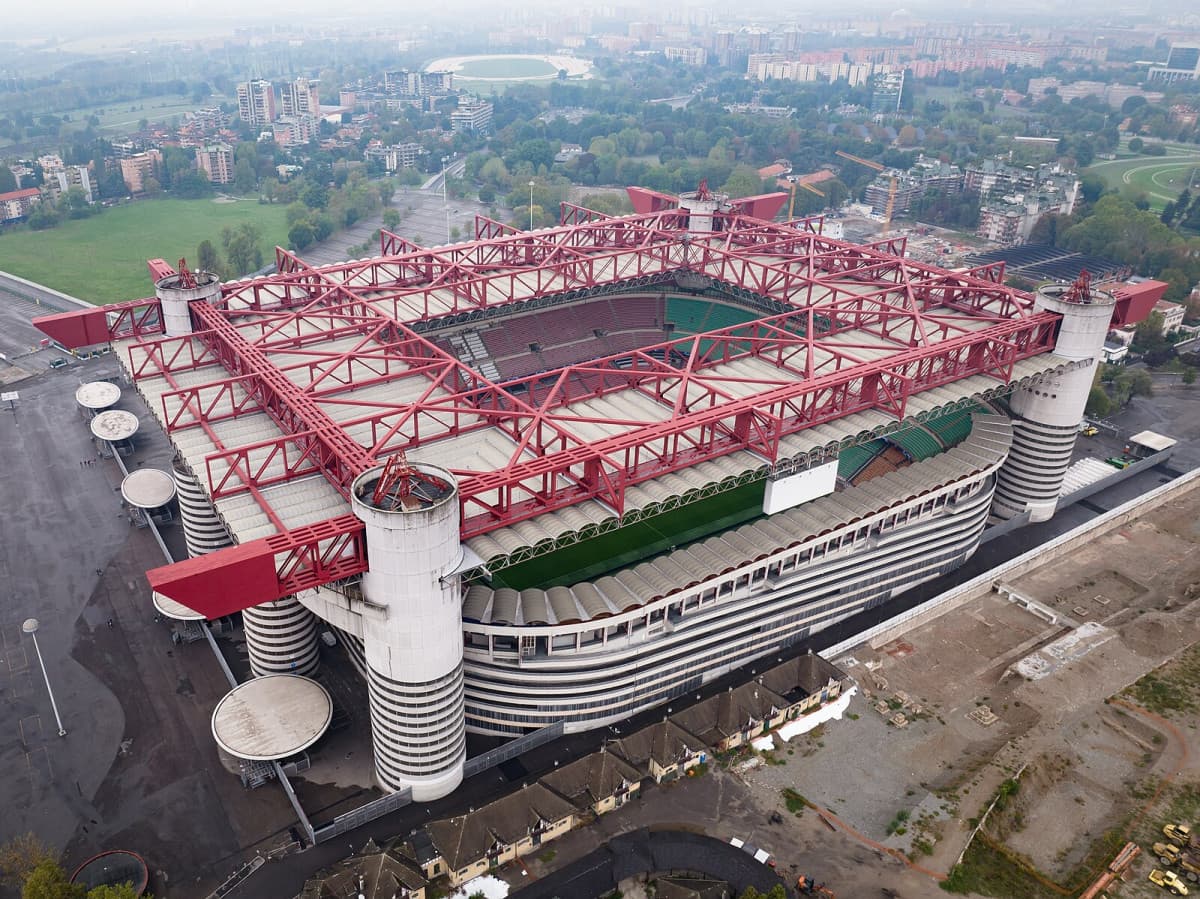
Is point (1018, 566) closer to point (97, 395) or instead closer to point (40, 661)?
point (40, 661)

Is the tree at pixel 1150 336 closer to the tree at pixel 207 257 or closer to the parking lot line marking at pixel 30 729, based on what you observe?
the parking lot line marking at pixel 30 729

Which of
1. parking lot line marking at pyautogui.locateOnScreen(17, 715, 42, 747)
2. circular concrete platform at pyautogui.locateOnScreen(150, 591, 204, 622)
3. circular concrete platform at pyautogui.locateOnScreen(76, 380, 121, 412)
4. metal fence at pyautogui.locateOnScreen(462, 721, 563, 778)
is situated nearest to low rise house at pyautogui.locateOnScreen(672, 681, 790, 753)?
metal fence at pyautogui.locateOnScreen(462, 721, 563, 778)

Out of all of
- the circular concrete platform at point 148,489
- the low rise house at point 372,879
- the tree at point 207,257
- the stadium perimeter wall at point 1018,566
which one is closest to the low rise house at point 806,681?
the stadium perimeter wall at point 1018,566

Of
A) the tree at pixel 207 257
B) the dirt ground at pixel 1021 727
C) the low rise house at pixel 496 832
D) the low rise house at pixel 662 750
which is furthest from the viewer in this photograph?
the tree at pixel 207 257

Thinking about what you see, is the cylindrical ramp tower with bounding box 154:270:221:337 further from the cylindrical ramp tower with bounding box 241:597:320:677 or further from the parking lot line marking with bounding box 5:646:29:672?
the cylindrical ramp tower with bounding box 241:597:320:677

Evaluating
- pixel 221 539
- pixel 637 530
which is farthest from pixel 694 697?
pixel 221 539

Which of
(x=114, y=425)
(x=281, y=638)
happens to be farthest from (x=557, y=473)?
(x=114, y=425)
